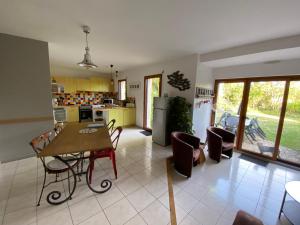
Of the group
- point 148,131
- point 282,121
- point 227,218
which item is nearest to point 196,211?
point 227,218

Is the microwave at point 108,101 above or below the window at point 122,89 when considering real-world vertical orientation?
below

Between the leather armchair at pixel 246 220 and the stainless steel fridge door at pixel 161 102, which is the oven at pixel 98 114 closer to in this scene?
the stainless steel fridge door at pixel 161 102

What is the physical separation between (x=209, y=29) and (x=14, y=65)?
12.1ft

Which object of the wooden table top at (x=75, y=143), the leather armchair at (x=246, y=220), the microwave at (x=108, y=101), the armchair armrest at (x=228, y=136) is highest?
the microwave at (x=108, y=101)

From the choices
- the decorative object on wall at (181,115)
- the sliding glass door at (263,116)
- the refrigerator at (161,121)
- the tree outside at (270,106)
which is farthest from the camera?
the refrigerator at (161,121)

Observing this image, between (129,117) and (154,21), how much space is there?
420cm

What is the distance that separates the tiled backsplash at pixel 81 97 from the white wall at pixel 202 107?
449 centimetres

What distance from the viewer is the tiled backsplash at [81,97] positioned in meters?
5.68

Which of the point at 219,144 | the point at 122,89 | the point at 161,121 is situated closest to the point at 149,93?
the point at 161,121

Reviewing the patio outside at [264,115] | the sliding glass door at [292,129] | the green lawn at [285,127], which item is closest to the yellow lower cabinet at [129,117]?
the patio outside at [264,115]

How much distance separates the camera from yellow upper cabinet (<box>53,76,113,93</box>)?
531 centimetres

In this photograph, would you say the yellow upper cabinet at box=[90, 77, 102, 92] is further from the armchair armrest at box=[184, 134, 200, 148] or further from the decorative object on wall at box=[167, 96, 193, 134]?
the armchair armrest at box=[184, 134, 200, 148]

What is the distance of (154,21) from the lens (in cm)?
196

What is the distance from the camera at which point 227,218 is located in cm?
167
